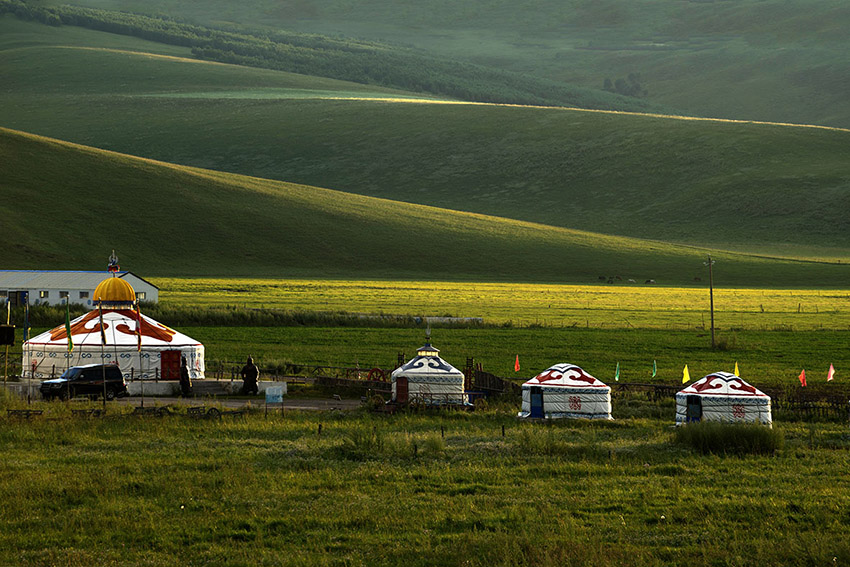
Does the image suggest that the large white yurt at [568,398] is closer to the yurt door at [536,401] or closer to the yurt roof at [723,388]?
the yurt door at [536,401]

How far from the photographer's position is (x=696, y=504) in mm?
19672

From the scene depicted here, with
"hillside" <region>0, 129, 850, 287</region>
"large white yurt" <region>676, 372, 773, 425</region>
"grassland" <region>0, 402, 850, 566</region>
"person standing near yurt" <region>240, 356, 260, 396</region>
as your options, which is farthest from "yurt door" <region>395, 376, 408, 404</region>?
"hillside" <region>0, 129, 850, 287</region>

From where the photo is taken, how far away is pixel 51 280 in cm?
7750

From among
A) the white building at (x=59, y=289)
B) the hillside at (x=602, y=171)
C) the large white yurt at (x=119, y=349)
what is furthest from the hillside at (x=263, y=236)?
the large white yurt at (x=119, y=349)

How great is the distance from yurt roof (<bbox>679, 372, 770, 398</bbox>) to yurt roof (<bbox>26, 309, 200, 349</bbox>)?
858 inches

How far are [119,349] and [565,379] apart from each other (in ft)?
63.3

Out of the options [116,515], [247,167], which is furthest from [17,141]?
[116,515]

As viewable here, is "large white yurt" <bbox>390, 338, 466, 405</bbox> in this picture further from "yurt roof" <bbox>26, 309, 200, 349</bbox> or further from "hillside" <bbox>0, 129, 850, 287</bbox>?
"hillside" <bbox>0, 129, 850, 287</bbox>

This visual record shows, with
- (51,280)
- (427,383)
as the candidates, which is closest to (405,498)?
(427,383)

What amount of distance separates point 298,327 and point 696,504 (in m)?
48.5

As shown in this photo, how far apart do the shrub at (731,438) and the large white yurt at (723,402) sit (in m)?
4.19

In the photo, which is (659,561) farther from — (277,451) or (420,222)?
(420,222)

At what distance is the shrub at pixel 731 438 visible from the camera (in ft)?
85.6

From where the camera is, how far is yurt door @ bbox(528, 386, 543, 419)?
112 feet
